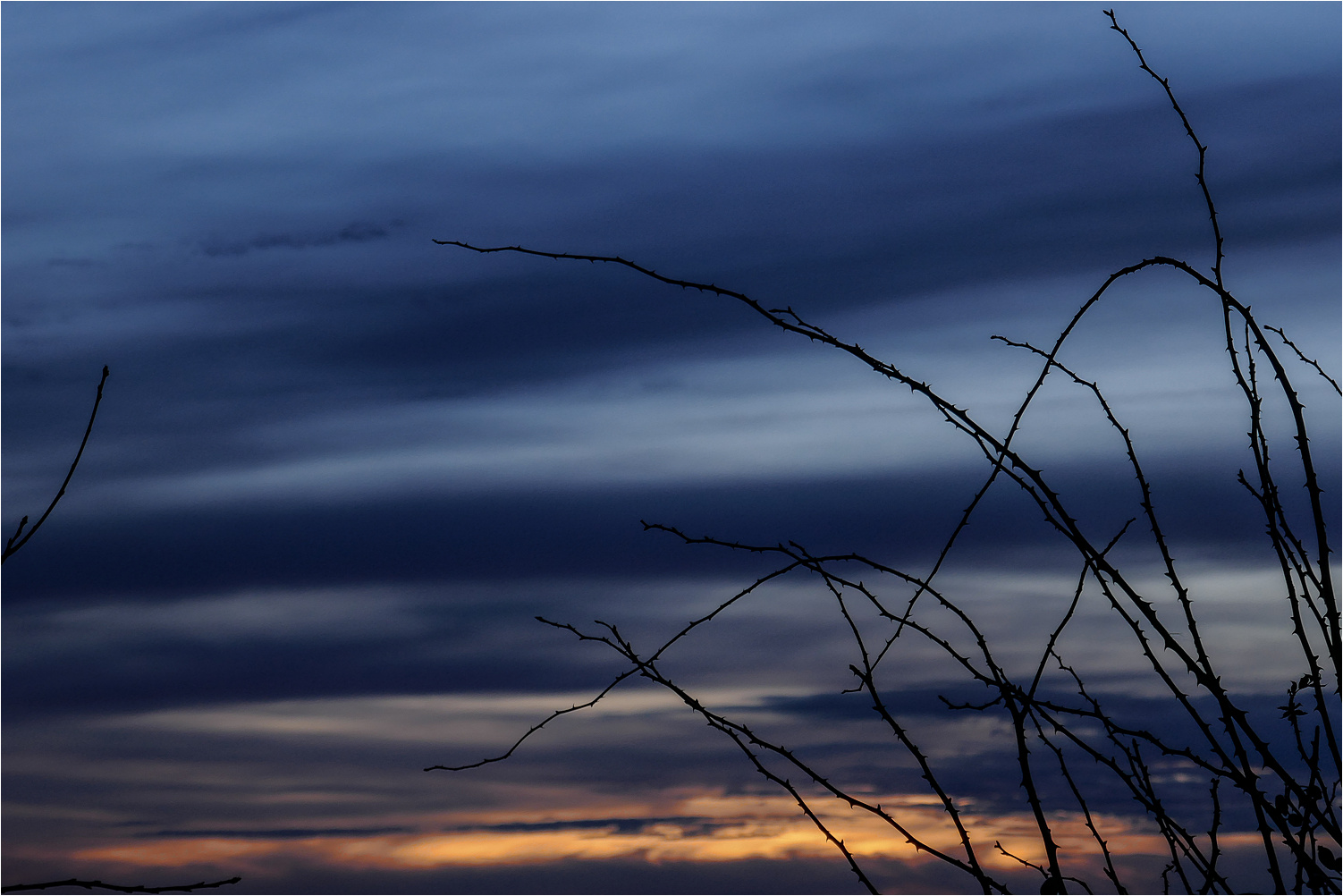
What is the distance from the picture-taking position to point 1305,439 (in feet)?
8.88

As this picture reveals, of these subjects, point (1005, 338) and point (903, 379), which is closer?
point (903, 379)

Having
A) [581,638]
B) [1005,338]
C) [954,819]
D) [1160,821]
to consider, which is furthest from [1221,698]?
[581,638]

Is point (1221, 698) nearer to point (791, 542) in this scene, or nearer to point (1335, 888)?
point (1335, 888)

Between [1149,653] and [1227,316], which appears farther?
[1227,316]

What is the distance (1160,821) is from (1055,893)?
0.36 m

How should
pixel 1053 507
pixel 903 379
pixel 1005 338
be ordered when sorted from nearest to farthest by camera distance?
pixel 1053 507, pixel 903 379, pixel 1005 338

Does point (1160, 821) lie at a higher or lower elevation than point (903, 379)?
lower

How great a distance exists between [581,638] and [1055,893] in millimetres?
1172

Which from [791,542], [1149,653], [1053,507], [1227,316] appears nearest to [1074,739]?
[1149,653]

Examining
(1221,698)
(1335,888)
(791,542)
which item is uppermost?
(791,542)

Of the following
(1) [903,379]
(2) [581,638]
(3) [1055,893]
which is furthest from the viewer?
(2) [581,638]

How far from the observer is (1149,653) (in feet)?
8.54

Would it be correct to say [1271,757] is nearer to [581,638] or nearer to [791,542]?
[791,542]

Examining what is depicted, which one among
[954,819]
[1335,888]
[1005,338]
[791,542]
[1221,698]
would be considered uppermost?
[1005,338]
